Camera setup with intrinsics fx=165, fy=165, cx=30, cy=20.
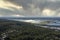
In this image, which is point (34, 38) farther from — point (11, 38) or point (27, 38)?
point (11, 38)

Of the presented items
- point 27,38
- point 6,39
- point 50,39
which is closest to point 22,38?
point 27,38

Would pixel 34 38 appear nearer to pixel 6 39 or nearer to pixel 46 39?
pixel 46 39

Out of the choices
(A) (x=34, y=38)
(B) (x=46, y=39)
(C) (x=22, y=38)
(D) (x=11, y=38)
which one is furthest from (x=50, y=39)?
(D) (x=11, y=38)

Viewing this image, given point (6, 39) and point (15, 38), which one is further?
point (15, 38)

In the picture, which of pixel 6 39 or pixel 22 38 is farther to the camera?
pixel 22 38

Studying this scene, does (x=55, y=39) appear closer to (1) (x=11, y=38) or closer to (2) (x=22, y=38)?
(2) (x=22, y=38)

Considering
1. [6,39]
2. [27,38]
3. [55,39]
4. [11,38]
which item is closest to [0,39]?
[6,39]

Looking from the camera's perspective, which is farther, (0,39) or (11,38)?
(11,38)
